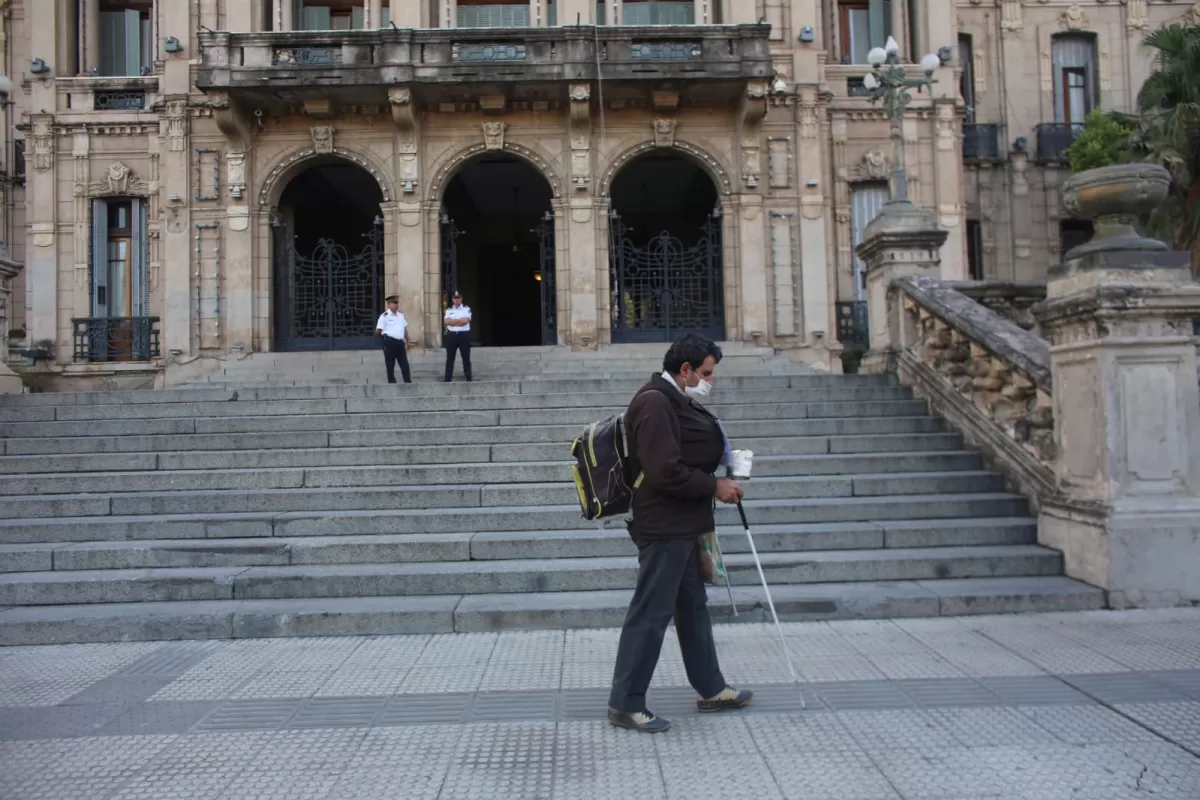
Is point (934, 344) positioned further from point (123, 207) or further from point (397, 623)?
point (123, 207)

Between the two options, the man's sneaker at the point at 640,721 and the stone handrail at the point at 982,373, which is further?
the stone handrail at the point at 982,373

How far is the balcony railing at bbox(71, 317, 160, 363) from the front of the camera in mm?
18234

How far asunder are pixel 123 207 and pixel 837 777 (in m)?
19.9

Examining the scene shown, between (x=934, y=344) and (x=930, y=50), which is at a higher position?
(x=930, y=50)

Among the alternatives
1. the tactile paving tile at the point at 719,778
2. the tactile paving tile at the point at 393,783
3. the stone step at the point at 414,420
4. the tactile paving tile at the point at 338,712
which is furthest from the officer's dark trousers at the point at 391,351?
the tactile paving tile at the point at 719,778

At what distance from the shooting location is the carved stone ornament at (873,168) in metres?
19.2

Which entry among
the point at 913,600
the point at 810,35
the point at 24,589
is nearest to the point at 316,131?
the point at 810,35

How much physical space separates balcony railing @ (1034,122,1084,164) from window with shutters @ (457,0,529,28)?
14.2 m

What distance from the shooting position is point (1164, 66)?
18.7 m

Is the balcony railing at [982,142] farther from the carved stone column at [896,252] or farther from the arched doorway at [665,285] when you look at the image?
the carved stone column at [896,252]

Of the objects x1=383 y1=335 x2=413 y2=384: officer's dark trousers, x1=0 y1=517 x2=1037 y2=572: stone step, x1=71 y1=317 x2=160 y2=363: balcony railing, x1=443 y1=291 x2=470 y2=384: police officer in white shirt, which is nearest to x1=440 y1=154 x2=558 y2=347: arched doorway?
x1=71 y1=317 x2=160 y2=363: balcony railing

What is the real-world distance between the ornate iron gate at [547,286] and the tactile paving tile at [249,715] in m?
13.0

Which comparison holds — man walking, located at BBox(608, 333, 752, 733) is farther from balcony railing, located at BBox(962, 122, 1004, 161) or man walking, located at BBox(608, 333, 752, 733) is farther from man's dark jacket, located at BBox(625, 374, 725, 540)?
balcony railing, located at BBox(962, 122, 1004, 161)

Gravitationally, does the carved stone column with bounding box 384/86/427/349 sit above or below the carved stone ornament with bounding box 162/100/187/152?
below
